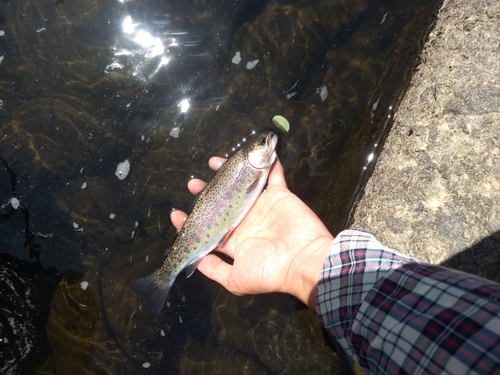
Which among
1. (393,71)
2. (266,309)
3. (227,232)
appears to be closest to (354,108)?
(393,71)

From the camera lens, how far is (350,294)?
256 cm

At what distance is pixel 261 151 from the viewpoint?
14.5ft

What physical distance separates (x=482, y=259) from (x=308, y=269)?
4.67ft

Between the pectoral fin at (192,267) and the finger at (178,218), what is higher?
the finger at (178,218)

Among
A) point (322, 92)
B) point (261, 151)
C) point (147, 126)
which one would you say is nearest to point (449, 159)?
point (261, 151)

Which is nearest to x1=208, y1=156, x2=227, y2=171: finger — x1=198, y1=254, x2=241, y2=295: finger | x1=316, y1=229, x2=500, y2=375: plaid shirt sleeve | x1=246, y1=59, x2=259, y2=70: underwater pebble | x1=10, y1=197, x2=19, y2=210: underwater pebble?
x1=198, y1=254, x2=241, y2=295: finger

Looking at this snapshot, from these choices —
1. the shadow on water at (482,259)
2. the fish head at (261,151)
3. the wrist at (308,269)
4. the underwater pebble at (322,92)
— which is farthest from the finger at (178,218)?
the shadow on water at (482,259)

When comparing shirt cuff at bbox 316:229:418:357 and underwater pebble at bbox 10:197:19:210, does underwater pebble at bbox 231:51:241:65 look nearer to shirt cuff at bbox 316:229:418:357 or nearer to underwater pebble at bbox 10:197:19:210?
shirt cuff at bbox 316:229:418:357

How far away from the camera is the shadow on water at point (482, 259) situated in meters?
3.15

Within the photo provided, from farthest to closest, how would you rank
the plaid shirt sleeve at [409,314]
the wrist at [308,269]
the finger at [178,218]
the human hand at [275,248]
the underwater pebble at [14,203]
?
the underwater pebble at [14,203], the finger at [178,218], the human hand at [275,248], the wrist at [308,269], the plaid shirt sleeve at [409,314]

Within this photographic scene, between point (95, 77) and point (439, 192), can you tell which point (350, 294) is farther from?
point (95, 77)

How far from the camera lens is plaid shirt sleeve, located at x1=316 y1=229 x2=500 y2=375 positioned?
1.78 m

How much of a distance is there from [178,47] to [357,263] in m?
4.03

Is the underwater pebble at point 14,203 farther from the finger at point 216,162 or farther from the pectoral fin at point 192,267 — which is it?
the finger at point 216,162
